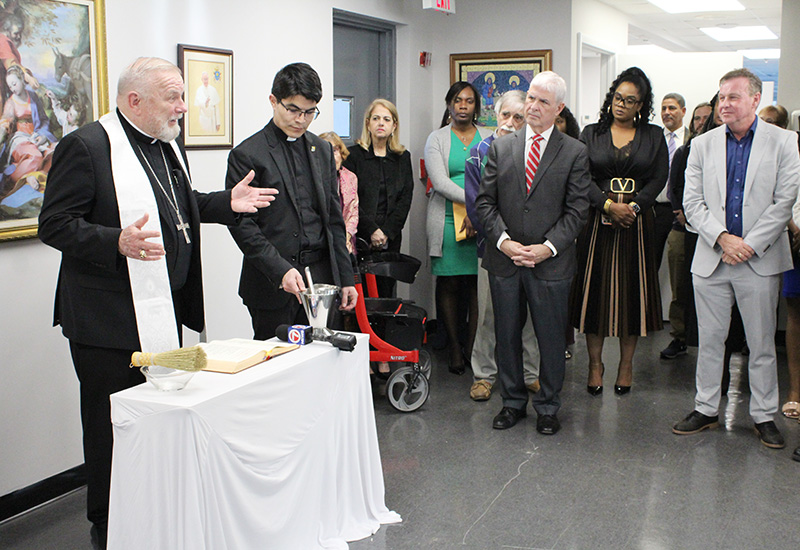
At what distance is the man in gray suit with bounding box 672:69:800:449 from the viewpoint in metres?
3.57

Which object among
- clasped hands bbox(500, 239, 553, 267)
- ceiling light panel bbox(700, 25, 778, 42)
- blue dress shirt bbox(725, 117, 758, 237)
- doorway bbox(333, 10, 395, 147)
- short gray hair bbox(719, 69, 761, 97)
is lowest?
clasped hands bbox(500, 239, 553, 267)

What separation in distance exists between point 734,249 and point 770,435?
0.88 m

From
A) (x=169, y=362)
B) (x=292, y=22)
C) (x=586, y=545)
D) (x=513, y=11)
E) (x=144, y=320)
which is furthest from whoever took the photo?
(x=513, y=11)

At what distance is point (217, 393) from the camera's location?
213 centimetres

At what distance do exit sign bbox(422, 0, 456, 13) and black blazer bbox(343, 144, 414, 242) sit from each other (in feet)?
3.14

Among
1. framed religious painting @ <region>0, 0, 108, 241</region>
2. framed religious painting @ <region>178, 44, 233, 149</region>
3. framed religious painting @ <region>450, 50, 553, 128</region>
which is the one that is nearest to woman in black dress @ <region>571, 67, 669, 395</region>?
framed religious painting @ <region>450, 50, 553, 128</region>

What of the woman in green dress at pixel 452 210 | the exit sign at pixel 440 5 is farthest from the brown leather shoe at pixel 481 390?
the exit sign at pixel 440 5

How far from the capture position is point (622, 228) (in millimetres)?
4328

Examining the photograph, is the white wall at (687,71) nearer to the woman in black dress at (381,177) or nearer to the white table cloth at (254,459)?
the woman in black dress at (381,177)

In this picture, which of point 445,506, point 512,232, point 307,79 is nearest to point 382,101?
point 512,232

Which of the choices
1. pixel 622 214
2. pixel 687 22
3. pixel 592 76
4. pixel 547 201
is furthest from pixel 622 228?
pixel 687 22

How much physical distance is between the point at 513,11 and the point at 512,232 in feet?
→ 8.81

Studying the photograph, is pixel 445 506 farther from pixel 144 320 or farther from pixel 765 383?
pixel 765 383

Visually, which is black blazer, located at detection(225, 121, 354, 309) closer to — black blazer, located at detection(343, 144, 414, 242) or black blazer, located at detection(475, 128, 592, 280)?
black blazer, located at detection(475, 128, 592, 280)
